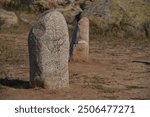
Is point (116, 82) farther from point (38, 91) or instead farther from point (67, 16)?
point (67, 16)

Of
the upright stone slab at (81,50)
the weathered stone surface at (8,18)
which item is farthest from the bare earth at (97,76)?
the weathered stone surface at (8,18)

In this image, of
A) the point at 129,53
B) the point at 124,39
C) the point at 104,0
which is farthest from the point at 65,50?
the point at 104,0

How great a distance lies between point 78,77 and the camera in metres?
12.2

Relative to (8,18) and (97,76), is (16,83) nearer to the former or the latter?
(97,76)

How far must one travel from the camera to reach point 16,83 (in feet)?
37.2

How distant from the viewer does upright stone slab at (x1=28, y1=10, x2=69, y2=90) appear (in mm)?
10328

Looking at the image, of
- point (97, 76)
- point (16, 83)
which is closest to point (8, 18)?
point (97, 76)

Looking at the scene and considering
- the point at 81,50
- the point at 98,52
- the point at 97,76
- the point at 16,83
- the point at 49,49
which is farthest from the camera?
the point at 98,52

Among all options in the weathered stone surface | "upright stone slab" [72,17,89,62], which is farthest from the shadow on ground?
the weathered stone surface

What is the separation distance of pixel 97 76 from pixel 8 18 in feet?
29.0

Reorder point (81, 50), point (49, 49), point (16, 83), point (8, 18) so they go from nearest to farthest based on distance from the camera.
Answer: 1. point (49, 49)
2. point (16, 83)
3. point (81, 50)
4. point (8, 18)

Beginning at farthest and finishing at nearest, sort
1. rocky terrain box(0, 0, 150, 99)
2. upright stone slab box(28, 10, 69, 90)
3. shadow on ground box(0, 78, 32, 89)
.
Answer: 1. shadow on ground box(0, 78, 32, 89)
2. rocky terrain box(0, 0, 150, 99)
3. upright stone slab box(28, 10, 69, 90)

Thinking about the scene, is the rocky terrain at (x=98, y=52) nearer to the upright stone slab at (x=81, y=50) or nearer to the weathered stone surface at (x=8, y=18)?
the weathered stone surface at (x=8, y=18)

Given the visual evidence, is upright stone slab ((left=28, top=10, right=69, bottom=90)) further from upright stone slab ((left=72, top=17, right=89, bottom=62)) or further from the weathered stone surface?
the weathered stone surface
